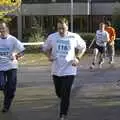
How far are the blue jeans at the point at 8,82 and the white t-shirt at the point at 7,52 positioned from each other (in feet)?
0.34

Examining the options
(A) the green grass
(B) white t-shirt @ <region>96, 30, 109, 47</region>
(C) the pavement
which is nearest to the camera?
(C) the pavement

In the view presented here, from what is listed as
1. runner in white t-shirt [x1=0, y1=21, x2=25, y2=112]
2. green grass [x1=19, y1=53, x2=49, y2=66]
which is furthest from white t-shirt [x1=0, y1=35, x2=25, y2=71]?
green grass [x1=19, y1=53, x2=49, y2=66]

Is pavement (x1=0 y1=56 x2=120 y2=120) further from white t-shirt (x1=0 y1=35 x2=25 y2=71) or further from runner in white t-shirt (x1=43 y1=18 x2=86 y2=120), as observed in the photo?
white t-shirt (x1=0 y1=35 x2=25 y2=71)

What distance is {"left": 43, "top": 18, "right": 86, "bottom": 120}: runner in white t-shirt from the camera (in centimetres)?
893

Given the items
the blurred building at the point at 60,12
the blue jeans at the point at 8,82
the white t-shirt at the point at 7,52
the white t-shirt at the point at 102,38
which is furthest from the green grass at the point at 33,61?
the blurred building at the point at 60,12

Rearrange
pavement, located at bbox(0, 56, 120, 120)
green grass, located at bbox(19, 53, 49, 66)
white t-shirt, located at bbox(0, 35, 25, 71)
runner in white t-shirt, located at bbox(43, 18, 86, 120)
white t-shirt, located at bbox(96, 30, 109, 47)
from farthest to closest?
green grass, located at bbox(19, 53, 49, 66), white t-shirt, located at bbox(96, 30, 109, 47), white t-shirt, located at bbox(0, 35, 25, 71), pavement, located at bbox(0, 56, 120, 120), runner in white t-shirt, located at bbox(43, 18, 86, 120)

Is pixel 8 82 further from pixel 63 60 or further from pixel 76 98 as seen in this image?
pixel 76 98

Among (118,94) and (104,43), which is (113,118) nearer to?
(118,94)

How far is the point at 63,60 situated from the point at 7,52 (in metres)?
1.57

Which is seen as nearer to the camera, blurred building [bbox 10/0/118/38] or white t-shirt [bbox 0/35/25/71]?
white t-shirt [bbox 0/35/25/71]

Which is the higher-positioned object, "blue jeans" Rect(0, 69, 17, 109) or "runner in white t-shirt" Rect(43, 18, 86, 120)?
"runner in white t-shirt" Rect(43, 18, 86, 120)

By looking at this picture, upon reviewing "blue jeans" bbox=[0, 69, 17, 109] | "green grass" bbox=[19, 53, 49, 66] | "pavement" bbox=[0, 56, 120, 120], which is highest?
"blue jeans" bbox=[0, 69, 17, 109]

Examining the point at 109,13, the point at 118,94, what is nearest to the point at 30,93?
the point at 118,94

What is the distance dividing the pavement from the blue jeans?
0.23 metres
